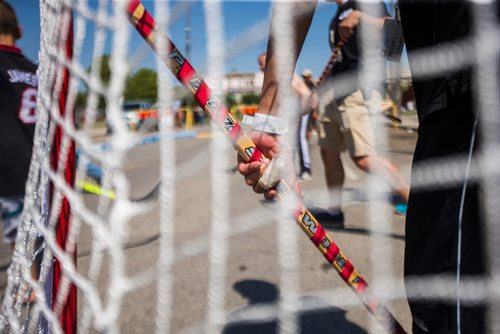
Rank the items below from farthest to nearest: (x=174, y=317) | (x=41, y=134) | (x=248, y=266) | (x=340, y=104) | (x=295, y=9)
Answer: (x=340, y=104) < (x=248, y=266) < (x=174, y=317) < (x=41, y=134) < (x=295, y=9)

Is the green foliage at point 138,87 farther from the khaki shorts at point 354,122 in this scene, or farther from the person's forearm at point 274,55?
the khaki shorts at point 354,122

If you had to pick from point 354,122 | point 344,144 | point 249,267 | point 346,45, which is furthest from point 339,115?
point 249,267

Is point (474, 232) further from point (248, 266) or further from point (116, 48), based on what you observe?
point (248, 266)

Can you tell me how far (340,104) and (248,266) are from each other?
1.05 m

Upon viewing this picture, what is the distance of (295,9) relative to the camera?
880 mm

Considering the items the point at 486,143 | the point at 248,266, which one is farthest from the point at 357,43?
the point at 486,143

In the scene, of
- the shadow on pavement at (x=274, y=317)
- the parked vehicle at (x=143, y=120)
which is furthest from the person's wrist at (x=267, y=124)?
the shadow on pavement at (x=274, y=317)

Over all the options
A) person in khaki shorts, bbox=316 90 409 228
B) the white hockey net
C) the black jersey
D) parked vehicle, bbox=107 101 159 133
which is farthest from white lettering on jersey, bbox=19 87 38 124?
person in khaki shorts, bbox=316 90 409 228

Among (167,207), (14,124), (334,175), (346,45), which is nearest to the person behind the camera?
(167,207)

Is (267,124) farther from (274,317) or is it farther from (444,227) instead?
(274,317)

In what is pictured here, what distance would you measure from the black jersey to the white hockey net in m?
0.59

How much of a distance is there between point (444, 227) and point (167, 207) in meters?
0.53

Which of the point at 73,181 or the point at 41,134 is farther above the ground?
the point at 41,134

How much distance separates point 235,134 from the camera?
100 centimetres
